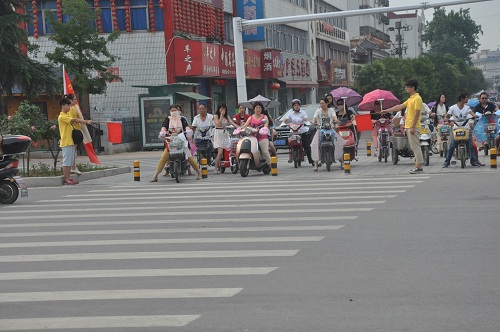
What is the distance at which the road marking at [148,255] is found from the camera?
30.9ft

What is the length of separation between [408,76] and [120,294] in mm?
72885

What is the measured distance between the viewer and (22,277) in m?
8.59

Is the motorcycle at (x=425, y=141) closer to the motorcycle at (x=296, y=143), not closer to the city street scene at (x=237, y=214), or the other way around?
the city street scene at (x=237, y=214)

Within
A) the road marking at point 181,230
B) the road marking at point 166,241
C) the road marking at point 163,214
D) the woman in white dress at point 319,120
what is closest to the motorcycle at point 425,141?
the woman in white dress at point 319,120

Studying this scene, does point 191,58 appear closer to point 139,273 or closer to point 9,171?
point 9,171

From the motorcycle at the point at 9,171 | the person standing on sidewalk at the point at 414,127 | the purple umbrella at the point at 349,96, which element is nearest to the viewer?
the motorcycle at the point at 9,171

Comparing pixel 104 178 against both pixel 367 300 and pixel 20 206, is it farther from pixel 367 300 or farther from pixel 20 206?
pixel 367 300

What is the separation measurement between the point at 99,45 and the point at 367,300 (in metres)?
28.9

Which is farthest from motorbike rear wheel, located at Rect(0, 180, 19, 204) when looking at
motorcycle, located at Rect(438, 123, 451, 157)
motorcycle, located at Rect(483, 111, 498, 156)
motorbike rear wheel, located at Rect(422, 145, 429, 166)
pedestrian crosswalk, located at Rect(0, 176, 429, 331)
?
→ motorcycle, located at Rect(438, 123, 451, 157)

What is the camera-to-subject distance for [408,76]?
7869cm

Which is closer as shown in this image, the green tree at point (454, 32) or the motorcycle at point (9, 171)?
the motorcycle at point (9, 171)

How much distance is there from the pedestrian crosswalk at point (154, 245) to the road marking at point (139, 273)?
0.04 feet

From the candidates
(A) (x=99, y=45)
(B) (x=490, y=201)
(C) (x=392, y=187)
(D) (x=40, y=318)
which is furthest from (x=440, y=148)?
(D) (x=40, y=318)

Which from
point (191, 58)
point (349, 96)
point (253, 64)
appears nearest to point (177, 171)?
point (349, 96)
